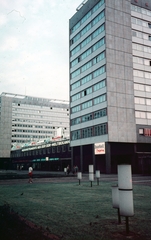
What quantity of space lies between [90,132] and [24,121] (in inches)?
2991

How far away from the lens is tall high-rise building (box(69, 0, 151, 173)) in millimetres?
50656

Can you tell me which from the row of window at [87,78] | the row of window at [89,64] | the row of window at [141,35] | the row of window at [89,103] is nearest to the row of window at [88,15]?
Answer: the row of window at [141,35]

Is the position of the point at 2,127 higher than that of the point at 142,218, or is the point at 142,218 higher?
the point at 2,127

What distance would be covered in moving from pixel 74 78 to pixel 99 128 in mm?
19130

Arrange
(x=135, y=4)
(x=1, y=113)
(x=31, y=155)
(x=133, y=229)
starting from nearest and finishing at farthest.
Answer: (x=133, y=229) < (x=135, y=4) < (x=31, y=155) < (x=1, y=113)

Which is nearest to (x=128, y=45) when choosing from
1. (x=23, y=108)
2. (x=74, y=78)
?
(x=74, y=78)

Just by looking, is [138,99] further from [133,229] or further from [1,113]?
[1,113]

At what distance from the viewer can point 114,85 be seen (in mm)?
51219

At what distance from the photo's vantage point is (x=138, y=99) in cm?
5325

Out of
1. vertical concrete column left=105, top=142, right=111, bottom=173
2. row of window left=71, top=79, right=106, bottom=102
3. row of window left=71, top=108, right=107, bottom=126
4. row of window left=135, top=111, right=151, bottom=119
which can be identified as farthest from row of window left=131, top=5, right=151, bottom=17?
vertical concrete column left=105, top=142, right=111, bottom=173

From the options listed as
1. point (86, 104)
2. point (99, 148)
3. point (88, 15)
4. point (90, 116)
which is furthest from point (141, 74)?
point (88, 15)

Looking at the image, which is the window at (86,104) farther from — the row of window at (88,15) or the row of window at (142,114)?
the row of window at (88,15)

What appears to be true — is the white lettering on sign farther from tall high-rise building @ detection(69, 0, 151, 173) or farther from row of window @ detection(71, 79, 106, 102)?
row of window @ detection(71, 79, 106, 102)

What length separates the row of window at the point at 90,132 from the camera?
167ft
